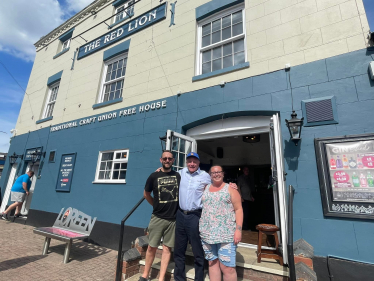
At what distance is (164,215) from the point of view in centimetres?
301

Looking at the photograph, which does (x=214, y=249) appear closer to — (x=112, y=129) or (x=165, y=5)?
(x=112, y=129)

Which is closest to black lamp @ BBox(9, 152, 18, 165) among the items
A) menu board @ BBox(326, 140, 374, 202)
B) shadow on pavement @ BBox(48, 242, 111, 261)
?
shadow on pavement @ BBox(48, 242, 111, 261)

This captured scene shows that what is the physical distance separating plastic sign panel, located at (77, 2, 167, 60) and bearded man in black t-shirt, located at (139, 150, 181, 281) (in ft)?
17.7

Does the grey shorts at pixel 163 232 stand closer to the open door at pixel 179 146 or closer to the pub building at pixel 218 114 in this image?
the open door at pixel 179 146

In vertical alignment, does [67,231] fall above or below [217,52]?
below

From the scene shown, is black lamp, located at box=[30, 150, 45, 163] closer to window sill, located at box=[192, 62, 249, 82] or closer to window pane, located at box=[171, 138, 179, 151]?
window pane, located at box=[171, 138, 179, 151]

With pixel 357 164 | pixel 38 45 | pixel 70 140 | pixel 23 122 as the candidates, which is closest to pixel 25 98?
pixel 23 122

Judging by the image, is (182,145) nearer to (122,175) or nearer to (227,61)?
(122,175)

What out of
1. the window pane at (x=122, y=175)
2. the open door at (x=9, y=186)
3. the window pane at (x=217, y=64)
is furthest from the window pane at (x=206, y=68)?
the open door at (x=9, y=186)

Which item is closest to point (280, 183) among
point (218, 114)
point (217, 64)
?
point (218, 114)

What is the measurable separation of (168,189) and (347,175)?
105 inches

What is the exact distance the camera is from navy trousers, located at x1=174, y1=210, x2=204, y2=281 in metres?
2.67

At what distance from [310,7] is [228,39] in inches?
68.4

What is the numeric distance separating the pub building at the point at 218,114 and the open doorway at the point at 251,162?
0.04 metres
